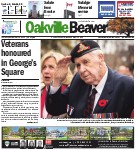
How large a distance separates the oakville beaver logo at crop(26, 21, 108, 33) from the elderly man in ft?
0.55

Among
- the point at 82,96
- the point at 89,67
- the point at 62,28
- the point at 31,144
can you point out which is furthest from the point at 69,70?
the point at 31,144

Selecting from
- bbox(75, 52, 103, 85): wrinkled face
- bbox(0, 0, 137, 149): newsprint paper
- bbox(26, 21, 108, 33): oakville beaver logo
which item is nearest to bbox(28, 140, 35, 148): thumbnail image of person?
bbox(0, 0, 137, 149): newsprint paper

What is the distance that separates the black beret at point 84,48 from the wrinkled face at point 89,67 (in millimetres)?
47

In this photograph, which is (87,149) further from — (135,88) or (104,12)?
(104,12)

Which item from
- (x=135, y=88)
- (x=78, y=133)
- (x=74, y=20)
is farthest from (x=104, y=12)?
(x=78, y=133)

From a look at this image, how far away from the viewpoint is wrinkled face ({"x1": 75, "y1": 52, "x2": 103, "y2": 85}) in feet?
22.9

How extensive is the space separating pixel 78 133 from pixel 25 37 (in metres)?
1.42

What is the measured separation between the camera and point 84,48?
7.00 meters

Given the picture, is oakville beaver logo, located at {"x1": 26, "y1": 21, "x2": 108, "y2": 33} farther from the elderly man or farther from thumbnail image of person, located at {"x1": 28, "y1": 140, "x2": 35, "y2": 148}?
thumbnail image of person, located at {"x1": 28, "y1": 140, "x2": 35, "y2": 148}

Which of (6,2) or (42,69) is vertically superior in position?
(6,2)

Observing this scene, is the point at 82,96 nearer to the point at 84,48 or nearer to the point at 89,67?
the point at 89,67

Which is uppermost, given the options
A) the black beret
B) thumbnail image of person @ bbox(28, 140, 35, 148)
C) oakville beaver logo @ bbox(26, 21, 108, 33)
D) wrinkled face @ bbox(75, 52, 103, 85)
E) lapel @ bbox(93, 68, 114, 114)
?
oakville beaver logo @ bbox(26, 21, 108, 33)

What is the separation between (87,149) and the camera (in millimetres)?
7070

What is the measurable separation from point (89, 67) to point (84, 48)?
25 cm
